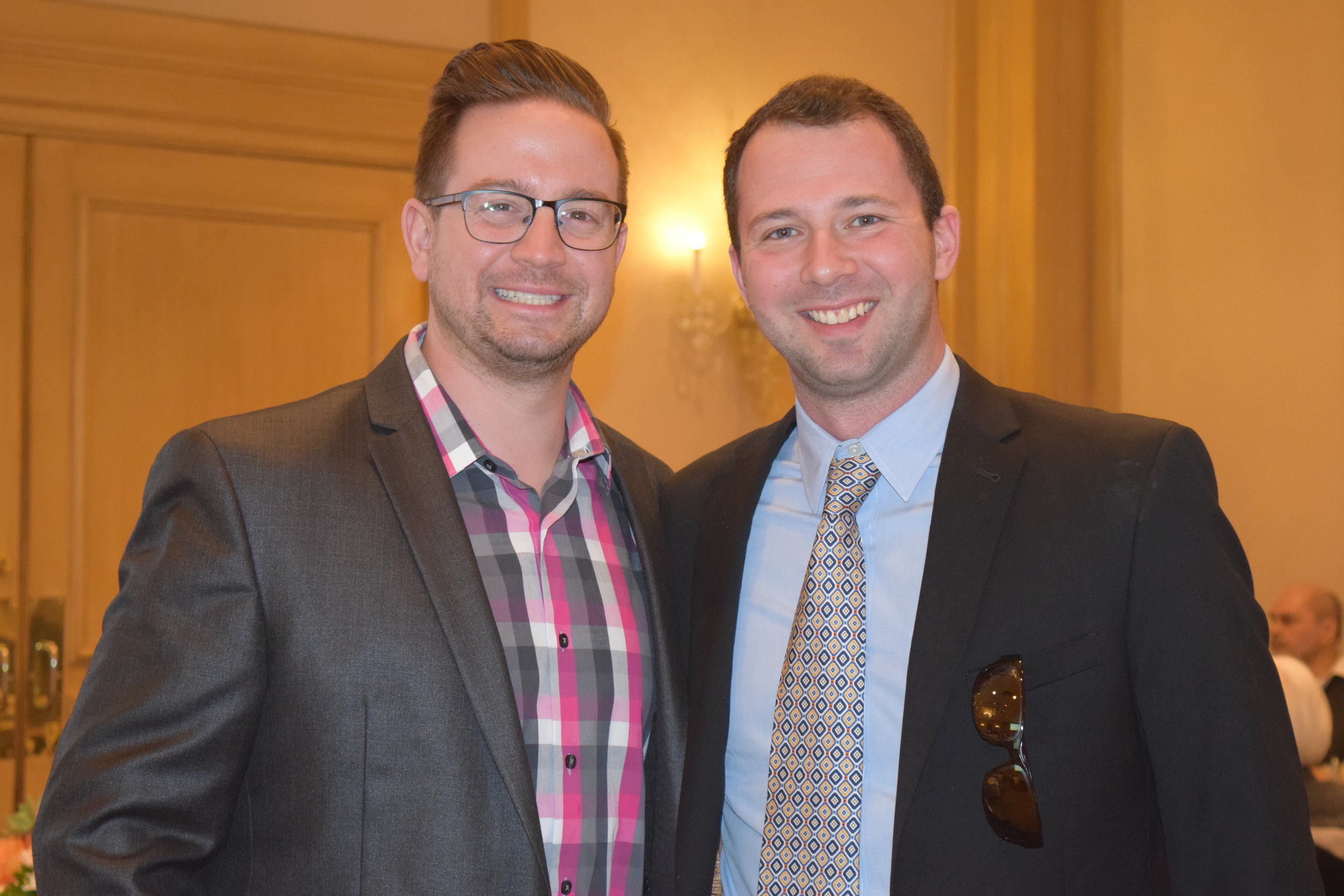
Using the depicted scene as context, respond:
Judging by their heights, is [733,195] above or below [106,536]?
above

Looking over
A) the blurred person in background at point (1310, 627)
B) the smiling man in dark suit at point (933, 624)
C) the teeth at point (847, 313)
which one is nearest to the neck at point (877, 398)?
the smiling man in dark suit at point (933, 624)

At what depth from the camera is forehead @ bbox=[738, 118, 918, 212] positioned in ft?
6.03

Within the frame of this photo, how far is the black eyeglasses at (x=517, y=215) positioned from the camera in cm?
183

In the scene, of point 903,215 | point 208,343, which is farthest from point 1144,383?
point 208,343

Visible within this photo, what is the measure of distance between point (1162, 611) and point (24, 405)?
3.54m

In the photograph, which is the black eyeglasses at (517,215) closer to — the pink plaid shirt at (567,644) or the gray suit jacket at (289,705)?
the pink plaid shirt at (567,644)

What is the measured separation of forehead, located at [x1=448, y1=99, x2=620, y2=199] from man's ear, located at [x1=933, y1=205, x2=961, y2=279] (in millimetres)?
563

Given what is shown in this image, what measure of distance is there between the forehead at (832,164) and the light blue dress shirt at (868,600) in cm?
30

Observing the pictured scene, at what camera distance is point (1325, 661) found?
3.77 m

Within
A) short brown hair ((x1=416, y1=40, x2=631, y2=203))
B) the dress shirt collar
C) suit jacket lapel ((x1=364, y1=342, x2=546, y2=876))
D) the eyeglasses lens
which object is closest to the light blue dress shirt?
the dress shirt collar

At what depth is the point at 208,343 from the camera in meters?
3.95

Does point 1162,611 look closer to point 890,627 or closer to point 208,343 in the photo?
point 890,627

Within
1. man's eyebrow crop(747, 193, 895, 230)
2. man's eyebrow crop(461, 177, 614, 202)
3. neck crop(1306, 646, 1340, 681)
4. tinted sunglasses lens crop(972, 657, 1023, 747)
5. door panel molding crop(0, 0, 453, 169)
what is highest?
door panel molding crop(0, 0, 453, 169)

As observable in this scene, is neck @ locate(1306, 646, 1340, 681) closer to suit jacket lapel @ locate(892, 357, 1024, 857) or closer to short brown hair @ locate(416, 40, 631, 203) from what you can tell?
suit jacket lapel @ locate(892, 357, 1024, 857)
